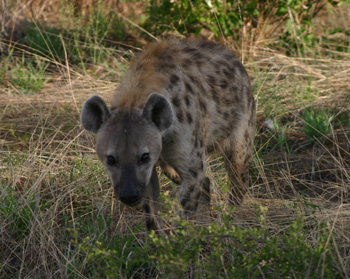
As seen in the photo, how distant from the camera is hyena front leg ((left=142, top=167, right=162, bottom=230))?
383 cm

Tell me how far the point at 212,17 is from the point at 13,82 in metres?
2.35

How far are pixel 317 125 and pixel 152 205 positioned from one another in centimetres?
195

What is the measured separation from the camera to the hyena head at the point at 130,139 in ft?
10.6

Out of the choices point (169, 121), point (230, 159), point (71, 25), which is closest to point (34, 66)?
point (71, 25)

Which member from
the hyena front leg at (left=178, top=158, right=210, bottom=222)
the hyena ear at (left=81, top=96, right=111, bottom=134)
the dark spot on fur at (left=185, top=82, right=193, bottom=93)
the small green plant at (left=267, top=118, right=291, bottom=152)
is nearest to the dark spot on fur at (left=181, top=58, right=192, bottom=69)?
the dark spot on fur at (left=185, top=82, right=193, bottom=93)

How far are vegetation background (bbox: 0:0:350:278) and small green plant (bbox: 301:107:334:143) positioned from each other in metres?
0.01

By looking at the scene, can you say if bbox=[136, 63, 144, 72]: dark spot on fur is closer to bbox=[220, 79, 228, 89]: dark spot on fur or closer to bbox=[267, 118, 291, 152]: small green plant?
bbox=[220, 79, 228, 89]: dark spot on fur

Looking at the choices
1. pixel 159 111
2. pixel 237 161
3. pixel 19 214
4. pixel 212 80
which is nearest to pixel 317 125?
pixel 237 161

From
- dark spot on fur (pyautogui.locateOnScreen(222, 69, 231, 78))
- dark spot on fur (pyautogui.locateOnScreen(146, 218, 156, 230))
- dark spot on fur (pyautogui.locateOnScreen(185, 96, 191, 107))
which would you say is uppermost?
dark spot on fur (pyautogui.locateOnScreen(222, 69, 231, 78))

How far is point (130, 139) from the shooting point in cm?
326

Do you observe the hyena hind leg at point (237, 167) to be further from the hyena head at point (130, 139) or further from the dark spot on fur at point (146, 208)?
the hyena head at point (130, 139)

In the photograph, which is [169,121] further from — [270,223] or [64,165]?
[64,165]

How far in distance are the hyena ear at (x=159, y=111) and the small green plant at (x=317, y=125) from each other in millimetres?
2032

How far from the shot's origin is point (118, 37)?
25.4 feet
